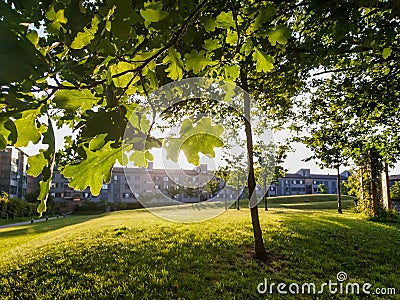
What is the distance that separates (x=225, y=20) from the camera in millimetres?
1670

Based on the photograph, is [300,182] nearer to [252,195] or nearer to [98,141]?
[252,195]

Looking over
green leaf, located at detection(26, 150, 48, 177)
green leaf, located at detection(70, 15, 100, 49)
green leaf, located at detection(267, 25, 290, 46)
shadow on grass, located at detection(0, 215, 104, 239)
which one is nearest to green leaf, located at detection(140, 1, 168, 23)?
green leaf, located at detection(70, 15, 100, 49)

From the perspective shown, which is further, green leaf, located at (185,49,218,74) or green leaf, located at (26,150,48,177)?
green leaf, located at (185,49,218,74)

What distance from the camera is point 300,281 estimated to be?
6.65 meters

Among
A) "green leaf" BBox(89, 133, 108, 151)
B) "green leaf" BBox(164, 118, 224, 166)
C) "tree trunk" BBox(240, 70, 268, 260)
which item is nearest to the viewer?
"green leaf" BBox(89, 133, 108, 151)

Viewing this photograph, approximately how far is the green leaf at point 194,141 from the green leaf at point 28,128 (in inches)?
22.5

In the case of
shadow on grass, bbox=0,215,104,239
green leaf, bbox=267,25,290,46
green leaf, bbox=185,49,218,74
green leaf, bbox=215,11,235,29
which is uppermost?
green leaf, bbox=215,11,235,29

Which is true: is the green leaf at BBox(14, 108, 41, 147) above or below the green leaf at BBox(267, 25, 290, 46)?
below

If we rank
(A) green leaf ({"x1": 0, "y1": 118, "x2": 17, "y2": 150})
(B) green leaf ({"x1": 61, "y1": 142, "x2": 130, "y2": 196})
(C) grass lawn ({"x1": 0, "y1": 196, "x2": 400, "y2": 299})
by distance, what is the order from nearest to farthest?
(A) green leaf ({"x1": 0, "y1": 118, "x2": 17, "y2": 150}) < (B) green leaf ({"x1": 61, "y1": 142, "x2": 130, "y2": 196}) < (C) grass lawn ({"x1": 0, "y1": 196, "x2": 400, "y2": 299})

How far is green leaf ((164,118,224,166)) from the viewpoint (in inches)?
58.6

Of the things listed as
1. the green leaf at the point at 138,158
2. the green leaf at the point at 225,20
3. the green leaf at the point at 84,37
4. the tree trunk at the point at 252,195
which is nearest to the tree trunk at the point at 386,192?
the tree trunk at the point at 252,195

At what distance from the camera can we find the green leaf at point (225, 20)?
167cm

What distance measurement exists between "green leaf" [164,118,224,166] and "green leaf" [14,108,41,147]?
572 millimetres

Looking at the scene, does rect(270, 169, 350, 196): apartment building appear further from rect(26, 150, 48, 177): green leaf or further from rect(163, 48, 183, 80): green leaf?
rect(26, 150, 48, 177): green leaf
